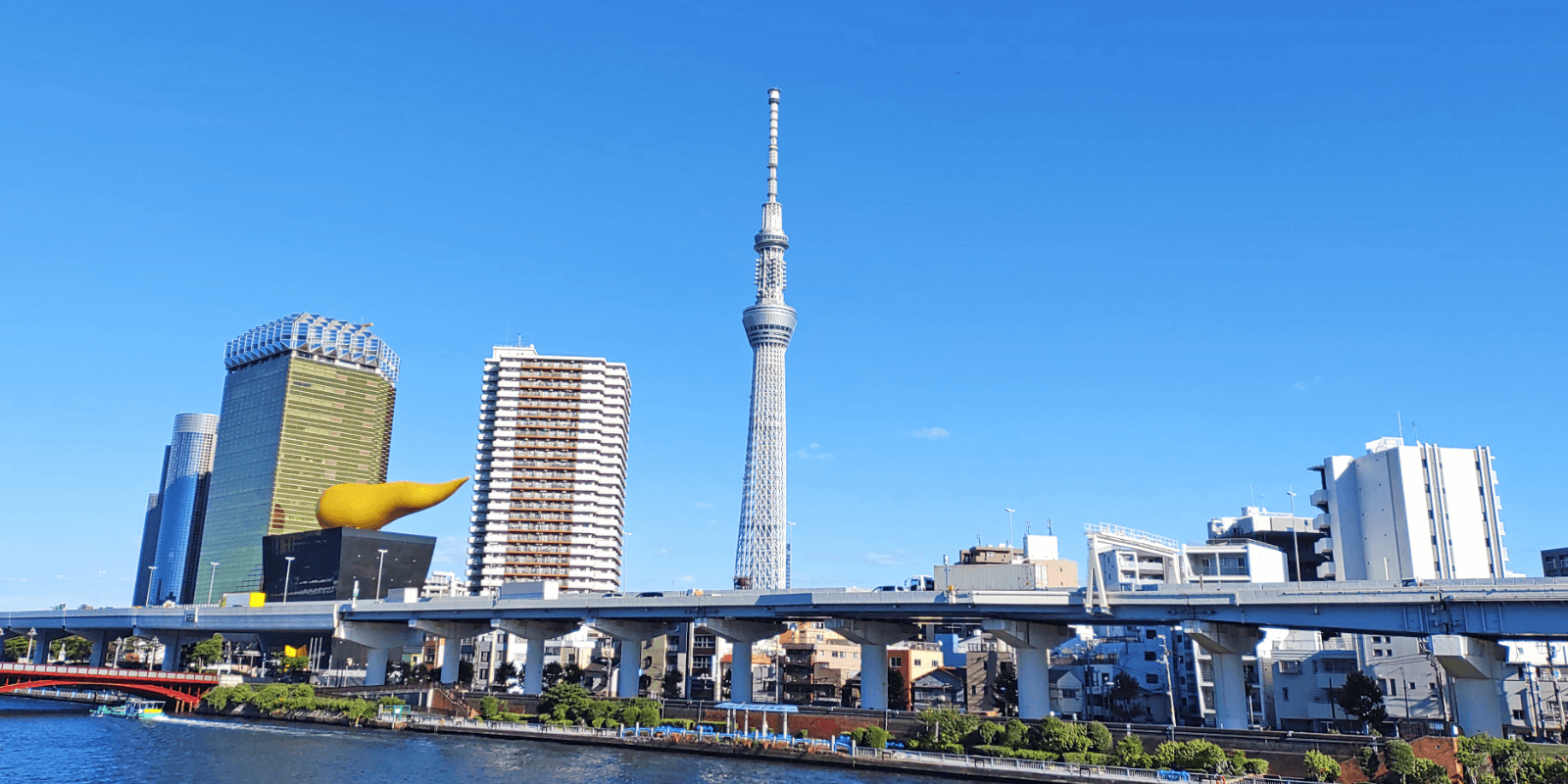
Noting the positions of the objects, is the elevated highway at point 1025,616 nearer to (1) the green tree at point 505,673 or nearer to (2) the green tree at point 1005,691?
(1) the green tree at point 505,673

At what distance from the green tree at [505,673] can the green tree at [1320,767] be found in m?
79.3

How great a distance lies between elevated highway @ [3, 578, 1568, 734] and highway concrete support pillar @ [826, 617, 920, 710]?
0.32 feet

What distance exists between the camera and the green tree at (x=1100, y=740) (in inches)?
2340

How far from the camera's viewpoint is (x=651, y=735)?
7238 centimetres

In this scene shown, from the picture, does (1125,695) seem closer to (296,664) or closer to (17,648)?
(296,664)

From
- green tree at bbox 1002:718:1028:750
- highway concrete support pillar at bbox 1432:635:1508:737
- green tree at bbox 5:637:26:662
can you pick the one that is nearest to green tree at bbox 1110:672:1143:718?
green tree at bbox 1002:718:1028:750

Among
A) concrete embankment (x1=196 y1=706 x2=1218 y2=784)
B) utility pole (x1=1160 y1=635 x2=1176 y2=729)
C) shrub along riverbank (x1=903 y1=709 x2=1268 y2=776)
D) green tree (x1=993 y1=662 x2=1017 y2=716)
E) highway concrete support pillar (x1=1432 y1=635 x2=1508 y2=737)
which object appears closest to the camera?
shrub along riverbank (x1=903 y1=709 x2=1268 y2=776)

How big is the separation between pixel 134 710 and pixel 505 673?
3405cm

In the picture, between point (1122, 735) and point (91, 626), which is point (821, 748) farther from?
point (91, 626)

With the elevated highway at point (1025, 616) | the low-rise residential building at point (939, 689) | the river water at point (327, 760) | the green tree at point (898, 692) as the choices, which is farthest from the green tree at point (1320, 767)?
the green tree at point (898, 692)

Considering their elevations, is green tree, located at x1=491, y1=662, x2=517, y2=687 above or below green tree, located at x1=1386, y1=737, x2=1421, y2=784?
above

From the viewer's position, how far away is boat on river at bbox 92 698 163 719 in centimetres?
8900

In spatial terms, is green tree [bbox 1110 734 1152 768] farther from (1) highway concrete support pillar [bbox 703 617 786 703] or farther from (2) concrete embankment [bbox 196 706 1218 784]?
(1) highway concrete support pillar [bbox 703 617 786 703]

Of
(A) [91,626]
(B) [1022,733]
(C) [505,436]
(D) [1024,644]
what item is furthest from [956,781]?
(C) [505,436]
